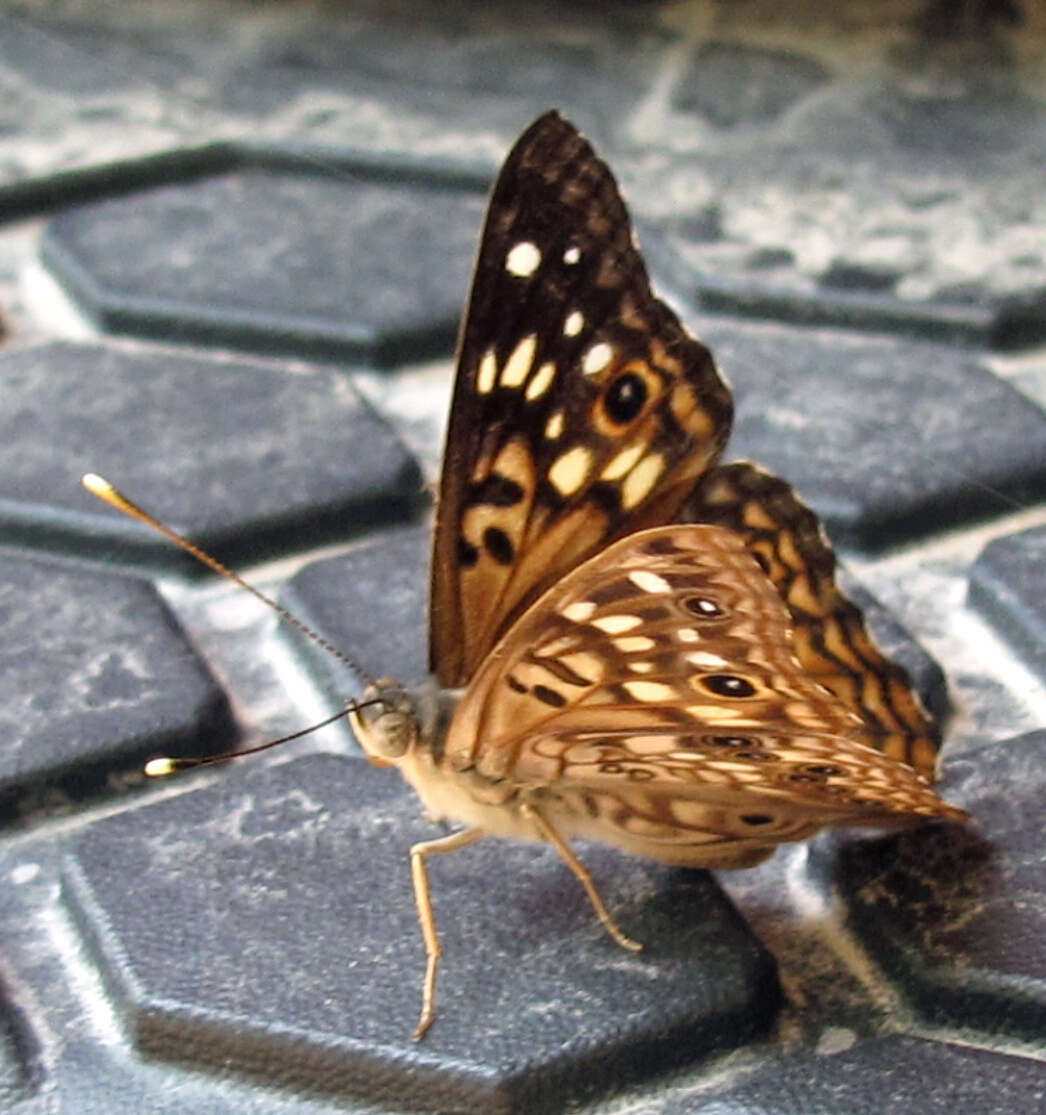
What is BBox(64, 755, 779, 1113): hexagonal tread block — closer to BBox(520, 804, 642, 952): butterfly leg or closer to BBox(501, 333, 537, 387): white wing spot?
BBox(520, 804, 642, 952): butterfly leg

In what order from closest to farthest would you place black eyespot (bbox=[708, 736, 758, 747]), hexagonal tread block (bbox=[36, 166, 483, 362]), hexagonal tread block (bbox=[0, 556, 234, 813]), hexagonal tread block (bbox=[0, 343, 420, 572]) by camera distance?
1. black eyespot (bbox=[708, 736, 758, 747])
2. hexagonal tread block (bbox=[0, 556, 234, 813])
3. hexagonal tread block (bbox=[0, 343, 420, 572])
4. hexagonal tread block (bbox=[36, 166, 483, 362])

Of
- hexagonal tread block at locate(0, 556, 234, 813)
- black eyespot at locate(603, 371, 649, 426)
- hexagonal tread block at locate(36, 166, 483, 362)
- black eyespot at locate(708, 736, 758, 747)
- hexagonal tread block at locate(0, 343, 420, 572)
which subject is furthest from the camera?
hexagonal tread block at locate(36, 166, 483, 362)

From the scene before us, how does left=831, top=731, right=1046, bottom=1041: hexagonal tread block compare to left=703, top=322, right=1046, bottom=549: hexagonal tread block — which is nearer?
left=831, top=731, right=1046, bottom=1041: hexagonal tread block

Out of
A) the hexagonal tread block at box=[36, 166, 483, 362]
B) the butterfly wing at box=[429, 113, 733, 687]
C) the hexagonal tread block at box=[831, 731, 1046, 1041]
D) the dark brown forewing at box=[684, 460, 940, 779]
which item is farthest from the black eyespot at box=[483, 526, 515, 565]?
the hexagonal tread block at box=[36, 166, 483, 362]

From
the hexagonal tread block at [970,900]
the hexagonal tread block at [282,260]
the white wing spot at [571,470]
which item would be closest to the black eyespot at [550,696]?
the white wing spot at [571,470]

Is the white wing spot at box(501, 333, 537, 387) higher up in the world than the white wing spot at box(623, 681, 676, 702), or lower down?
higher up

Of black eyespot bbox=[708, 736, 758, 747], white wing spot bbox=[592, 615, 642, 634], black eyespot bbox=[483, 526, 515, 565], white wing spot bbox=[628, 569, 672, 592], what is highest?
white wing spot bbox=[628, 569, 672, 592]

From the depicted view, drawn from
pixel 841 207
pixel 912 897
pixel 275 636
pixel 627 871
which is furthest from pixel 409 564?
pixel 841 207
